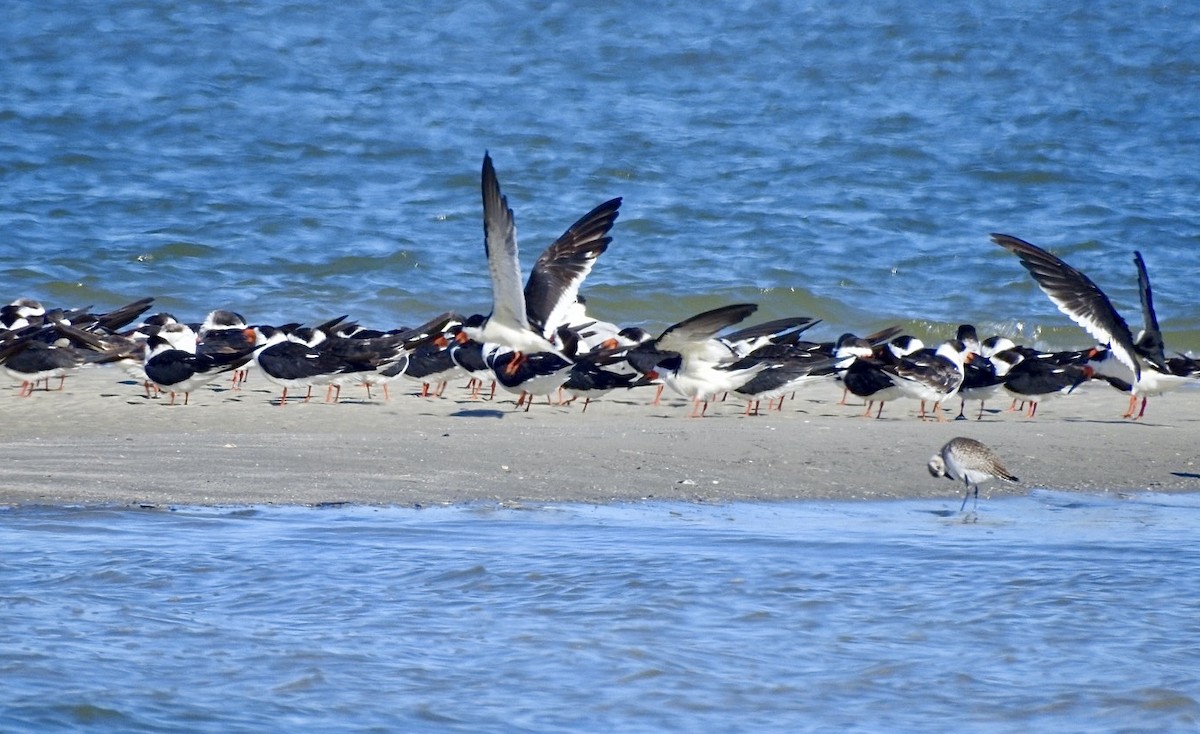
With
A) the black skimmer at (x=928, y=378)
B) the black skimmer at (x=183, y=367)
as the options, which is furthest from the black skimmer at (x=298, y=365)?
the black skimmer at (x=928, y=378)

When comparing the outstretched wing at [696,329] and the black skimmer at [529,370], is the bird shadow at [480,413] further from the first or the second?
the outstretched wing at [696,329]

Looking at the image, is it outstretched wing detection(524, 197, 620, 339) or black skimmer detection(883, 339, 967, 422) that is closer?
black skimmer detection(883, 339, 967, 422)

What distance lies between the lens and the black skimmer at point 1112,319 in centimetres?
1042

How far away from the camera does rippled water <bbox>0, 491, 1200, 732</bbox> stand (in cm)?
448

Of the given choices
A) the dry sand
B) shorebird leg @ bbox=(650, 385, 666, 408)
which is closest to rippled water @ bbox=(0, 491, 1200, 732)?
the dry sand

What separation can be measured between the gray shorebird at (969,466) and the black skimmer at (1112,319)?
8.80ft

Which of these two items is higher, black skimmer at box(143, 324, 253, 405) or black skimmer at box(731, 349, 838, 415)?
black skimmer at box(731, 349, 838, 415)

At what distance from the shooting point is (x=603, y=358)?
1192 cm

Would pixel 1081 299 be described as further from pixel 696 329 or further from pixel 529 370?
pixel 529 370

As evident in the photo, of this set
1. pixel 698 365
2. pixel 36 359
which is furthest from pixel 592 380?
pixel 36 359

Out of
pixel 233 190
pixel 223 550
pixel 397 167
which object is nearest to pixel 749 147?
pixel 397 167

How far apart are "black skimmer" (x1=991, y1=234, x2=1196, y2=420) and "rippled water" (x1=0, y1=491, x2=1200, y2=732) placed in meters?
3.64

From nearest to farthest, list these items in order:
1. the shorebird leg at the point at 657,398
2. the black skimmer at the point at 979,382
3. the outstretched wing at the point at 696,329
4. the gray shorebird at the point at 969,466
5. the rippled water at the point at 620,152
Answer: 1. the gray shorebird at the point at 969,466
2. the outstretched wing at the point at 696,329
3. the black skimmer at the point at 979,382
4. the shorebird leg at the point at 657,398
5. the rippled water at the point at 620,152

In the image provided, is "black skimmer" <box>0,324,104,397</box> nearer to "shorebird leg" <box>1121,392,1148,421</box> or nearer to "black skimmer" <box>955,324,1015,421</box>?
"black skimmer" <box>955,324,1015,421</box>
